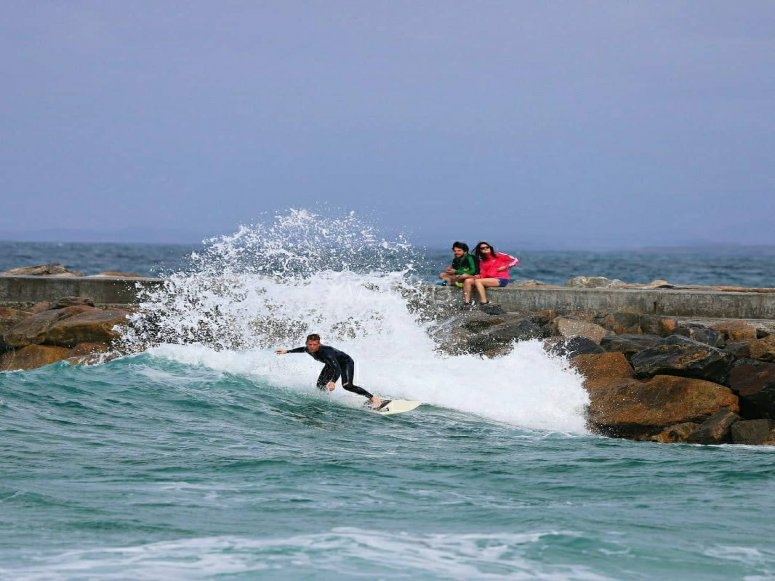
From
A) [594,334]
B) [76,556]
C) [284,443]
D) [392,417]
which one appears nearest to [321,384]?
[392,417]

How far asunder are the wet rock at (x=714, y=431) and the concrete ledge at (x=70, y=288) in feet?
29.7

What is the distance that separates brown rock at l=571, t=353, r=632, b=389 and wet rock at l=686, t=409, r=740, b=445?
1628mm

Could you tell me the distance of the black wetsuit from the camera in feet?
41.0

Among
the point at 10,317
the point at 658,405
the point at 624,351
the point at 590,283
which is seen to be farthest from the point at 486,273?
the point at 10,317

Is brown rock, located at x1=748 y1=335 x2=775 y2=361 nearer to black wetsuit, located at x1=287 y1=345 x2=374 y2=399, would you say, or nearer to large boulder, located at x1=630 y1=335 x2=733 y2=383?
large boulder, located at x1=630 y1=335 x2=733 y2=383

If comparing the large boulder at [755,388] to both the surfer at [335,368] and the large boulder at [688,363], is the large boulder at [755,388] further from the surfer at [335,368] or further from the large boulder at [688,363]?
the surfer at [335,368]

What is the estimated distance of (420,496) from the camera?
8.35m

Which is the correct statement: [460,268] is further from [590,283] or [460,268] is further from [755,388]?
[755,388]

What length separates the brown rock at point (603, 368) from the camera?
12859 millimetres

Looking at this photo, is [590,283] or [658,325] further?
[590,283]

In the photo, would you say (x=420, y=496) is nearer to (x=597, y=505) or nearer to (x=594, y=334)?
(x=597, y=505)

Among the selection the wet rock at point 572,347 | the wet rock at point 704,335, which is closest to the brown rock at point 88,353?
the wet rock at point 572,347

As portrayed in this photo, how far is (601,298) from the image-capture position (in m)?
15.9

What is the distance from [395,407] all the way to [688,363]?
3254mm
